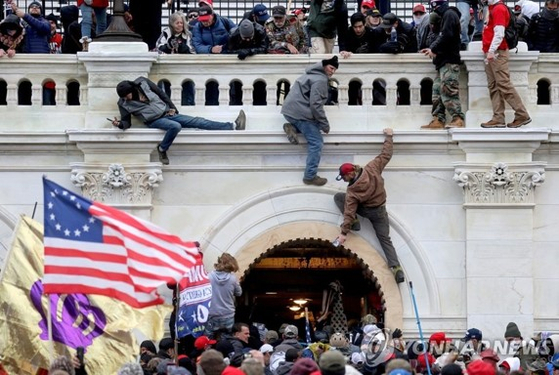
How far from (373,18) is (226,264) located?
17.7ft

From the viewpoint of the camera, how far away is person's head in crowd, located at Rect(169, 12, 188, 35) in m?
41.4

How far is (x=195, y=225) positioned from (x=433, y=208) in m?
3.72

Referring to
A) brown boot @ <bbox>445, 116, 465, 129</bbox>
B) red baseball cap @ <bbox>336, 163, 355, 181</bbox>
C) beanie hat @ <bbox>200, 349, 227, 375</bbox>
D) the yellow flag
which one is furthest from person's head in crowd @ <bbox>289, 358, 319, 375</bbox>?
brown boot @ <bbox>445, 116, 465, 129</bbox>

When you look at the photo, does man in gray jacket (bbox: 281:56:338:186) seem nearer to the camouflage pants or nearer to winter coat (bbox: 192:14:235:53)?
the camouflage pants

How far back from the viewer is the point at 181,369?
103 ft

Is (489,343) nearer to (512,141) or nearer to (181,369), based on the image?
(512,141)

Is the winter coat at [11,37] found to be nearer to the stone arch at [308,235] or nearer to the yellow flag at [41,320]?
the stone arch at [308,235]

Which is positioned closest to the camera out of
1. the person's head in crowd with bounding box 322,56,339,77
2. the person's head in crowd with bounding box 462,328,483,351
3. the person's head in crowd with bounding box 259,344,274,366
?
the person's head in crowd with bounding box 259,344,274,366

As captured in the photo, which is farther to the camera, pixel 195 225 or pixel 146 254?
pixel 195 225

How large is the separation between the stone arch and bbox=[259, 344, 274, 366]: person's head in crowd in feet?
8.67

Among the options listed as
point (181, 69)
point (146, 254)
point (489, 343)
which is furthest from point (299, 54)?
point (146, 254)

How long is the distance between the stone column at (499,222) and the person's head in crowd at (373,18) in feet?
9.82

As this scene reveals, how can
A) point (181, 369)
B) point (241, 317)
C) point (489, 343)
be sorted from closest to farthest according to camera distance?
point (181, 369) < point (489, 343) < point (241, 317)

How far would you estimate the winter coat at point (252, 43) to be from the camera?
40.2m
